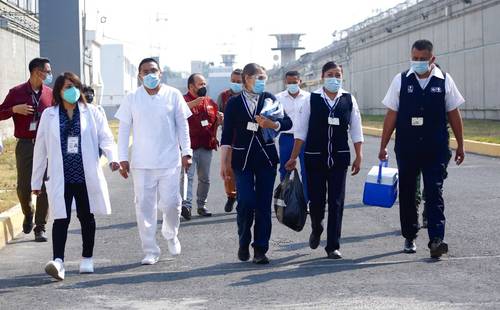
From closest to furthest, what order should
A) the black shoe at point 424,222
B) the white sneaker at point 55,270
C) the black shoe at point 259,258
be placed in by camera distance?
the white sneaker at point 55,270
the black shoe at point 259,258
the black shoe at point 424,222

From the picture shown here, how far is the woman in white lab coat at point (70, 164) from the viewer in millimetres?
8914

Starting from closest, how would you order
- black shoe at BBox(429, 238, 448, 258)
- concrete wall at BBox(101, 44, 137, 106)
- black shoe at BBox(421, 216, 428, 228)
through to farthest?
black shoe at BBox(429, 238, 448, 258)
black shoe at BBox(421, 216, 428, 228)
concrete wall at BBox(101, 44, 137, 106)

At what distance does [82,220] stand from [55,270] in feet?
2.52

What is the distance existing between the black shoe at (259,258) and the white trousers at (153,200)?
883 millimetres

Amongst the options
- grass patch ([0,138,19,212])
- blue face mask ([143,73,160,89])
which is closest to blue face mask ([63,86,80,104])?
blue face mask ([143,73,160,89])

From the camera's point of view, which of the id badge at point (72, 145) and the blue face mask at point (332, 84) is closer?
the id badge at point (72, 145)

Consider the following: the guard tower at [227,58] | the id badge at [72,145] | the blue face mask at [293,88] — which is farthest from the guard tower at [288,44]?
the id badge at [72,145]

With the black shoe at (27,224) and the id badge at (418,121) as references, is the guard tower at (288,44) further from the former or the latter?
the id badge at (418,121)

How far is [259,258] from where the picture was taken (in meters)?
9.16

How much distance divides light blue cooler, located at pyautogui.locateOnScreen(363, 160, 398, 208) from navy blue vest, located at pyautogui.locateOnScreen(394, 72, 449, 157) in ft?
2.03

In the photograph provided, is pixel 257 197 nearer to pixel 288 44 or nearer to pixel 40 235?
pixel 40 235

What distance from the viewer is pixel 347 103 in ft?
31.7

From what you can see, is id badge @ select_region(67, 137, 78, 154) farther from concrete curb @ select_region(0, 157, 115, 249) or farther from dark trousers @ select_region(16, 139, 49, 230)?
concrete curb @ select_region(0, 157, 115, 249)

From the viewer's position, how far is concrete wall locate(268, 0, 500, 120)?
122 ft
